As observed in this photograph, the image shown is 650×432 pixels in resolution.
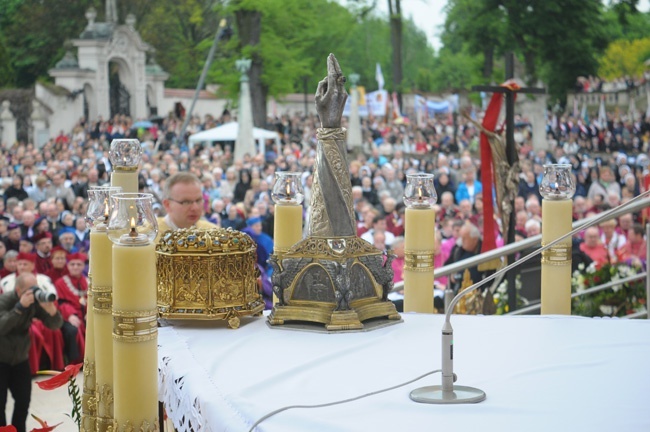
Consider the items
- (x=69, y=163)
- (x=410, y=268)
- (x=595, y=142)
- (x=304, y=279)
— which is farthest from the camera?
(x=595, y=142)

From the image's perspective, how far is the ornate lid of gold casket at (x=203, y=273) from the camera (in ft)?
10.9

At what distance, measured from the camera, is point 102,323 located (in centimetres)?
285

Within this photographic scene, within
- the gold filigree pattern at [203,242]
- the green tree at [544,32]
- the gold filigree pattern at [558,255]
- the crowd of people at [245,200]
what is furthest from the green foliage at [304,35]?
the gold filigree pattern at [203,242]

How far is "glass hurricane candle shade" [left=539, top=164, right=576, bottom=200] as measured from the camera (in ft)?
12.1

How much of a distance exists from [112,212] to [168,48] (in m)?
45.9

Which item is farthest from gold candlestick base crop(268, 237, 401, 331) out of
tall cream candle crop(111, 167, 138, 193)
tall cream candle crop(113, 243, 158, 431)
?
tall cream candle crop(113, 243, 158, 431)

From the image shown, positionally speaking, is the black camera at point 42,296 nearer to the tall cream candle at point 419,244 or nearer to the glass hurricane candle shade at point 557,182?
the tall cream candle at point 419,244

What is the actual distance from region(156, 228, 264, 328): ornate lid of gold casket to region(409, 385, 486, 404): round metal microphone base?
96 cm

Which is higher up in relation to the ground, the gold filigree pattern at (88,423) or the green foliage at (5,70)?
the green foliage at (5,70)

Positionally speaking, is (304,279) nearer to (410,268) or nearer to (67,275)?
(410,268)

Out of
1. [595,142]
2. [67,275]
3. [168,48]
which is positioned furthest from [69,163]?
[168,48]

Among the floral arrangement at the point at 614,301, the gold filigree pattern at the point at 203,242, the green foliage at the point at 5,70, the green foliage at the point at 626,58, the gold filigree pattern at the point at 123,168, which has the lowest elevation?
the floral arrangement at the point at 614,301

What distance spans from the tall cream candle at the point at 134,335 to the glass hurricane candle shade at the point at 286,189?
126 cm

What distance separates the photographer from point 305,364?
2.90 meters
